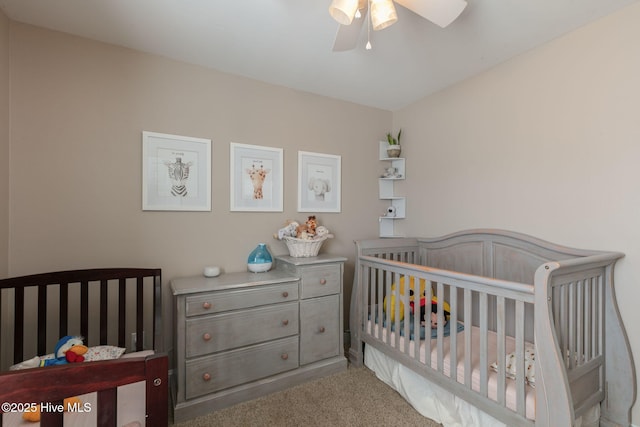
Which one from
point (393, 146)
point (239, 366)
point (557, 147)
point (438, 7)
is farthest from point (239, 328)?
point (557, 147)

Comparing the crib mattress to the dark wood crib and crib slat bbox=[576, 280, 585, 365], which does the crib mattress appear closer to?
crib slat bbox=[576, 280, 585, 365]

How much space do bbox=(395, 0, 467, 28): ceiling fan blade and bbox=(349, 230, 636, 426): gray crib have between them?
1249 mm

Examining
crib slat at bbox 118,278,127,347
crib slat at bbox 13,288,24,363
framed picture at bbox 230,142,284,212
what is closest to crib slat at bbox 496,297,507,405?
framed picture at bbox 230,142,284,212

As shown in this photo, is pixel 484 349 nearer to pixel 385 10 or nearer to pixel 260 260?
pixel 260 260

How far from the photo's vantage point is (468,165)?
8.05 feet

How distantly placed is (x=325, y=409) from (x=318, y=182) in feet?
6.01

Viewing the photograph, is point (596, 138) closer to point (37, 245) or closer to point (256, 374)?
point (256, 374)

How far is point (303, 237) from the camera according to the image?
2.39 metres

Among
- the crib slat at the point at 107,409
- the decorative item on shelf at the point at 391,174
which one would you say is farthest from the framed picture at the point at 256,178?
the crib slat at the point at 107,409

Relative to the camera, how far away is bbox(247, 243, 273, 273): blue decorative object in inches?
89.6

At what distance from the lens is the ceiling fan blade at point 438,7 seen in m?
1.29

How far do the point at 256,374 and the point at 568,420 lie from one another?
170 cm

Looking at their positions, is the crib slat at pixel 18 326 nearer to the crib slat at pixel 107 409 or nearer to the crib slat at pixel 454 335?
the crib slat at pixel 107 409

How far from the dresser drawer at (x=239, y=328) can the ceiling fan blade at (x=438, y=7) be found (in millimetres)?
1957
